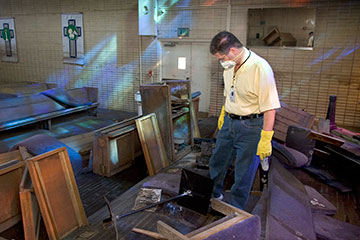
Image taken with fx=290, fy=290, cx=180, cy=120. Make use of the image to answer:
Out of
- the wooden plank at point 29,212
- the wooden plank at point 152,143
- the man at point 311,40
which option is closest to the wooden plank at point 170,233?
the wooden plank at point 29,212

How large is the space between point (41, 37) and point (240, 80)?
359 inches

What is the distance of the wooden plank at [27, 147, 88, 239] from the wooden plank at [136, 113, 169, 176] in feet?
4.47

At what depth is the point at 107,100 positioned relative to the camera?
9133mm

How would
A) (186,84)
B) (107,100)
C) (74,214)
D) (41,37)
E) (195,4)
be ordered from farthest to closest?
(41,37) → (107,100) → (195,4) → (186,84) → (74,214)

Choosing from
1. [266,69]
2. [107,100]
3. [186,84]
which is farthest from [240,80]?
[107,100]

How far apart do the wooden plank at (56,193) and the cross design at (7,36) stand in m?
9.40

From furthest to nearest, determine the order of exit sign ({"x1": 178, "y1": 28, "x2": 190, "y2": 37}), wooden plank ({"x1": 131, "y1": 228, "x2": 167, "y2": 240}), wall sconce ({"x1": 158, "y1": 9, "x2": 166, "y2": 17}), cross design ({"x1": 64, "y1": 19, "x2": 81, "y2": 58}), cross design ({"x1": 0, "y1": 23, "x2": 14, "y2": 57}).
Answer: cross design ({"x1": 0, "y1": 23, "x2": 14, "y2": 57})
cross design ({"x1": 64, "y1": 19, "x2": 81, "y2": 58})
wall sconce ({"x1": 158, "y1": 9, "x2": 166, "y2": 17})
exit sign ({"x1": 178, "y1": 28, "x2": 190, "y2": 37})
wooden plank ({"x1": 131, "y1": 228, "x2": 167, "y2": 240})

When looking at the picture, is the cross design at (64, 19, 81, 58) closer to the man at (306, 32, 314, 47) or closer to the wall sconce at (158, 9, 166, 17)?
the wall sconce at (158, 9, 166, 17)

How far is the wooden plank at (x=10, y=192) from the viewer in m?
3.01

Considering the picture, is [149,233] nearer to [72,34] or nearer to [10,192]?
[10,192]

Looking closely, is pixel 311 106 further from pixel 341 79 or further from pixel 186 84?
pixel 186 84

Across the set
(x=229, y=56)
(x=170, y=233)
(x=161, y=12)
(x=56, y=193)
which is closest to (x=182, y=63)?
(x=161, y=12)

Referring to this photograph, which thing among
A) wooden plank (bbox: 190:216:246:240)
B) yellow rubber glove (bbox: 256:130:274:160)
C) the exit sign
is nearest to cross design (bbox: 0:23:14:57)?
the exit sign

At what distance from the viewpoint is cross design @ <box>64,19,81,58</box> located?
9077 millimetres
